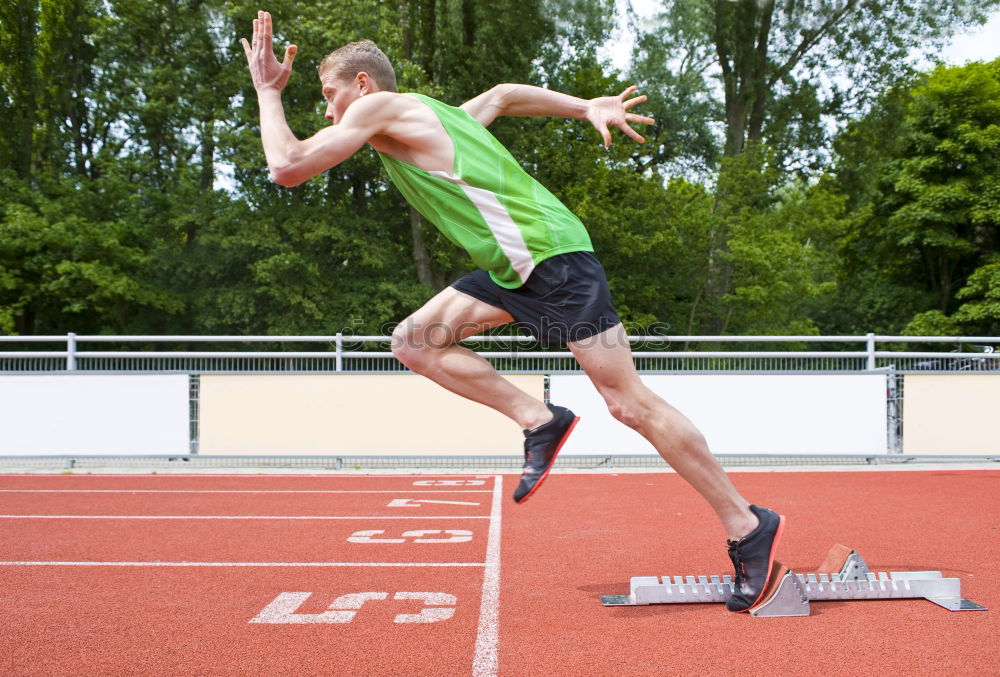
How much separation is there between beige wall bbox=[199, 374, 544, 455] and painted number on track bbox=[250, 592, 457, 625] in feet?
20.1

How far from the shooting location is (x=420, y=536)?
18.1 ft

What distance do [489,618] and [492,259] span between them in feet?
4.56

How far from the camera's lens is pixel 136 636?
318 centimetres

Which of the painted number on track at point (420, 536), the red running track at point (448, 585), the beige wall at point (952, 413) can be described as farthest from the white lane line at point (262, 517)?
the beige wall at point (952, 413)

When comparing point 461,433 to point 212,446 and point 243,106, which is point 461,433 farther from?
point 243,106

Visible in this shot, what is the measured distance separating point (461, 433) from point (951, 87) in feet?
84.5

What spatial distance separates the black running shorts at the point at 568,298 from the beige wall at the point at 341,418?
22.0 ft

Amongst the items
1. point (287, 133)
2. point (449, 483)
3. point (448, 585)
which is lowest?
point (449, 483)

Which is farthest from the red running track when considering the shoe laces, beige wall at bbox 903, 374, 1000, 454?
beige wall at bbox 903, 374, 1000, 454

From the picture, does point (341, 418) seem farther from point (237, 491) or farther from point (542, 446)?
point (542, 446)

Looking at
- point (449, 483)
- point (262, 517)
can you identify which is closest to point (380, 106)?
point (262, 517)

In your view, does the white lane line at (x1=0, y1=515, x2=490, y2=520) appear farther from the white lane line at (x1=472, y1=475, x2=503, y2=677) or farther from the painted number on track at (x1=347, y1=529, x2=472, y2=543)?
the white lane line at (x1=472, y1=475, x2=503, y2=677)

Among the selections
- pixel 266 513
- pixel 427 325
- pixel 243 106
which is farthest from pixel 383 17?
pixel 427 325

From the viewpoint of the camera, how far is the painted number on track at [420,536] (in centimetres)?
535
